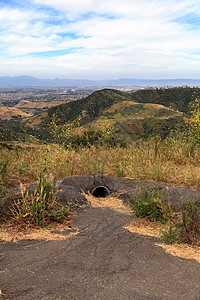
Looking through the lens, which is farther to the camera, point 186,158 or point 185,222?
point 186,158

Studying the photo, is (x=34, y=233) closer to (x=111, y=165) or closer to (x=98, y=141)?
(x=111, y=165)

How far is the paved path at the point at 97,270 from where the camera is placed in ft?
7.50

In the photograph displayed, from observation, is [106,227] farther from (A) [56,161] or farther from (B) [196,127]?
(B) [196,127]

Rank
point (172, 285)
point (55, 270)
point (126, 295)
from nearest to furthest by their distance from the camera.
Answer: point (126, 295) < point (172, 285) < point (55, 270)

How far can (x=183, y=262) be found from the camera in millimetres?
2896

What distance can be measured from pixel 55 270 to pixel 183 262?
159 cm

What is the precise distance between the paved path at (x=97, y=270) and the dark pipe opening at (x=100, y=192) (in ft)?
5.77

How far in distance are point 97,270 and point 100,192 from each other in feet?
9.49

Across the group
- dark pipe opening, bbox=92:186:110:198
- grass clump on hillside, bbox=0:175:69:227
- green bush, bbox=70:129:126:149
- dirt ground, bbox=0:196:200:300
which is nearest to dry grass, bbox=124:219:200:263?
dirt ground, bbox=0:196:200:300

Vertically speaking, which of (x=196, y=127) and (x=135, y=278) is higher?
(x=196, y=127)

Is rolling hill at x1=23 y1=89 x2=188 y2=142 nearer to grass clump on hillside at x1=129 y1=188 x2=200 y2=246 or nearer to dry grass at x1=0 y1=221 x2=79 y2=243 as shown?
grass clump on hillside at x1=129 y1=188 x2=200 y2=246

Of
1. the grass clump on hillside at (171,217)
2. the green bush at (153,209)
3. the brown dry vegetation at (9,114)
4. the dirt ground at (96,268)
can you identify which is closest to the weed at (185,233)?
the grass clump on hillside at (171,217)

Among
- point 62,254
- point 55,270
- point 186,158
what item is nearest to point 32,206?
point 62,254

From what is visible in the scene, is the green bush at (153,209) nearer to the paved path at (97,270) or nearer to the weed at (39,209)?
the paved path at (97,270)
